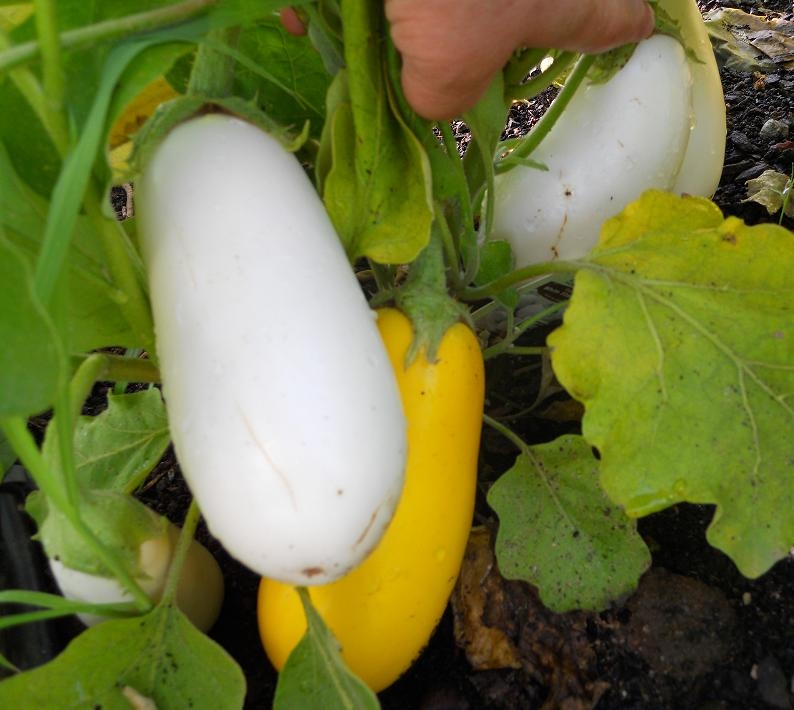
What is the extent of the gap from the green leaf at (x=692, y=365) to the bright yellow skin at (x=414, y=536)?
11 centimetres

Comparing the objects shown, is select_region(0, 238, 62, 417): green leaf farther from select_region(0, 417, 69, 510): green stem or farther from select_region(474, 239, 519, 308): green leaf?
select_region(474, 239, 519, 308): green leaf

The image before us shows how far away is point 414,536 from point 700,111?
0.57 meters

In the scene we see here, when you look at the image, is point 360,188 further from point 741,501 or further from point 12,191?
point 741,501

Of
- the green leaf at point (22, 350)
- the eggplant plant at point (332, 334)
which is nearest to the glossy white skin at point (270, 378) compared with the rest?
the eggplant plant at point (332, 334)

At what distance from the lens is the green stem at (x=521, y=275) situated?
76 cm

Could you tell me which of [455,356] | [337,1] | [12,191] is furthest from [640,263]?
[12,191]

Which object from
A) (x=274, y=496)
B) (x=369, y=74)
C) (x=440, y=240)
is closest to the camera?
(x=274, y=496)

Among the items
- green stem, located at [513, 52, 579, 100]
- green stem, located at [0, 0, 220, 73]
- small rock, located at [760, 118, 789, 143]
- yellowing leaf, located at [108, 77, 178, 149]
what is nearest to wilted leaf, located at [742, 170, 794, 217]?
small rock, located at [760, 118, 789, 143]

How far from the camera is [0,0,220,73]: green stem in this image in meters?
0.51

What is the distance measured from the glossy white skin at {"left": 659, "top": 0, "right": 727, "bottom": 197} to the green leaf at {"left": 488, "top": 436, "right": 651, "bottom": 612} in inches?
13.7

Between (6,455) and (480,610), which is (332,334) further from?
(6,455)

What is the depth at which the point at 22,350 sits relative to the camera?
1.50ft

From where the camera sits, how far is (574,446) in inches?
34.4

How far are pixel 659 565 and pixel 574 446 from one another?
16 cm
